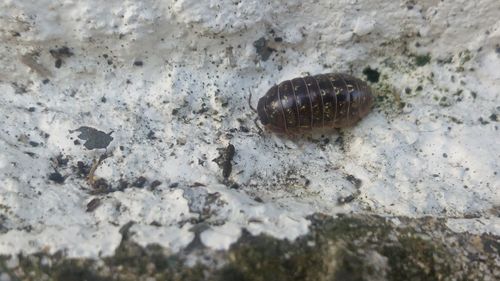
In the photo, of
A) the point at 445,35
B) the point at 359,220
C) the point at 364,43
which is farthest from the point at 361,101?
the point at 359,220

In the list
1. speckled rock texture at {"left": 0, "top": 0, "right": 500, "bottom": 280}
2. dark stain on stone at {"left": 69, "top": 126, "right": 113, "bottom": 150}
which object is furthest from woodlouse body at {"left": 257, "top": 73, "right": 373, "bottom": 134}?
dark stain on stone at {"left": 69, "top": 126, "right": 113, "bottom": 150}

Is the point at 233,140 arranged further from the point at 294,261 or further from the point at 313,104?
the point at 294,261

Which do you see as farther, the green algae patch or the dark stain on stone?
the dark stain on stone

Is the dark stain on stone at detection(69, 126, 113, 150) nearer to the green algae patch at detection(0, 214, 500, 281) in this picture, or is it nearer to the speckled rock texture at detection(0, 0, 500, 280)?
the speckled rock texture at detection(0, 0, 500, 280)

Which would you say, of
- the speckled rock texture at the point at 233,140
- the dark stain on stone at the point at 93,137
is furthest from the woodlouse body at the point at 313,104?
the dark stain on stone at the point at 93,137

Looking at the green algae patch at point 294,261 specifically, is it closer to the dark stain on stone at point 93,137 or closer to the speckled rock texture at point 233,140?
the speckled rock texture at point 233,140

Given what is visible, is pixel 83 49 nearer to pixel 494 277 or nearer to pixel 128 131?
pixel 128 131

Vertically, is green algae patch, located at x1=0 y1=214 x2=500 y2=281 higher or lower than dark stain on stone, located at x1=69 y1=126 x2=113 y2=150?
lower
